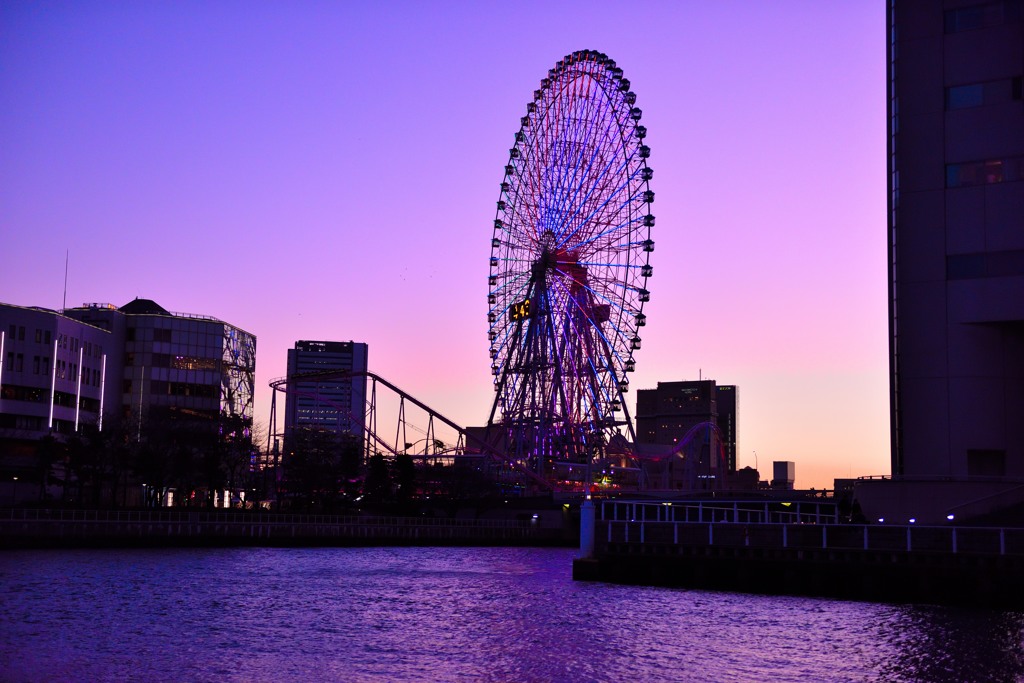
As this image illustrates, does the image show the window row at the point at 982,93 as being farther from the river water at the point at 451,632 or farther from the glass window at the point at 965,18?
the river water at the point at 451,632

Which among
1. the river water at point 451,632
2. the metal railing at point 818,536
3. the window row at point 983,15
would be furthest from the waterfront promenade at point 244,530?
the window row at point 983,15

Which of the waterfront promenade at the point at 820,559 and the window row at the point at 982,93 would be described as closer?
the waterfront promenade at the point at 820,559

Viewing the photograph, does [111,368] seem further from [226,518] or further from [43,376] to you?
[226,518]

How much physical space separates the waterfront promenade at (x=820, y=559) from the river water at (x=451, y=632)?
1.11 m

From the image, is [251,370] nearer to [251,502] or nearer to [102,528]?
[251,502]

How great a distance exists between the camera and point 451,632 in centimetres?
4353

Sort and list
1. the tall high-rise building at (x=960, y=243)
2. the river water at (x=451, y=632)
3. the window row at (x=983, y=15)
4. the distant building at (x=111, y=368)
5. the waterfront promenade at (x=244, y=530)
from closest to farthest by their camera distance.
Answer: the river water at (x=451, y=632) → the tall high-rise building at (x=960, y=243) → the window row at (x=983, y=15) → the waterfront promenade at (x=244, y=530) → the distant building at (x=111, y=368)

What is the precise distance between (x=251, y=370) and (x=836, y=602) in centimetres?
13197

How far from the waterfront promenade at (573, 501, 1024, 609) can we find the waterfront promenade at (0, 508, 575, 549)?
35.7 meters

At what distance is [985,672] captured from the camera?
34.2 metres

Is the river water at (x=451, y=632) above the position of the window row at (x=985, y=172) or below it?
below

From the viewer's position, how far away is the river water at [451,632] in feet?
114

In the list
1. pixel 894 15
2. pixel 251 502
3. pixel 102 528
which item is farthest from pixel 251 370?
pixel 894 15

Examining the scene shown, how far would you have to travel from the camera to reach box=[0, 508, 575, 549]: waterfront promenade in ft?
263
